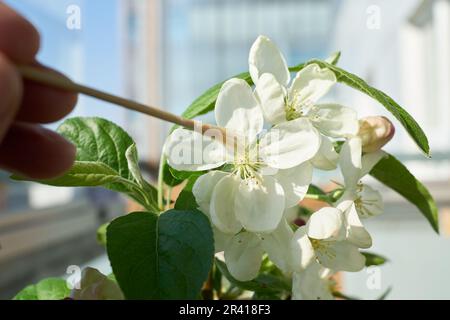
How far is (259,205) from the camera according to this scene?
0.75 ft

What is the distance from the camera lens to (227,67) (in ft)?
21.4

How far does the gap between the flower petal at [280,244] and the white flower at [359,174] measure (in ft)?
0.14

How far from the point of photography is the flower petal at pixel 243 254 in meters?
0.25

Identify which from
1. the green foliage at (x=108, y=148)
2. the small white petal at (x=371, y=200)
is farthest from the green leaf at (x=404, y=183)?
the green foliage at (x=108, y=148)

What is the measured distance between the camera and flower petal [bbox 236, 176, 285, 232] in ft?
0.75

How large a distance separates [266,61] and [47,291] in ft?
0.61

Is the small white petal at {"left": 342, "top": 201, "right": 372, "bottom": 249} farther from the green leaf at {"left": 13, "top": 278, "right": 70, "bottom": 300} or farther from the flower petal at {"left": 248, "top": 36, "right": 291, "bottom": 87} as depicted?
the green leaf at {"left": 13, "top": 278, "right": 70, "bottom": 300}

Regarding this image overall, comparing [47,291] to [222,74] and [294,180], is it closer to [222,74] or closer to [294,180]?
[294,180]

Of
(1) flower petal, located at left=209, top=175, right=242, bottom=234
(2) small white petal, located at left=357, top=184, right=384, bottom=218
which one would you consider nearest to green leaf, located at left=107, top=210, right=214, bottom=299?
(1) flower petal, located at left=209, top=175, right=242, bottom=234

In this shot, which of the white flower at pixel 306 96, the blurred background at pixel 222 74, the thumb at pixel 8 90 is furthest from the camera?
the blurred background at pixel 222 74

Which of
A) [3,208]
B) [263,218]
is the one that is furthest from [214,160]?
[3,208]

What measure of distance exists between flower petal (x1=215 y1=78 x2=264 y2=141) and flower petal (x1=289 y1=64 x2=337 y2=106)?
0.03 meters

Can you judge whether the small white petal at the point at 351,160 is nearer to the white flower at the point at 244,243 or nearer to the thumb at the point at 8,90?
the white flower at the point at 244,243
